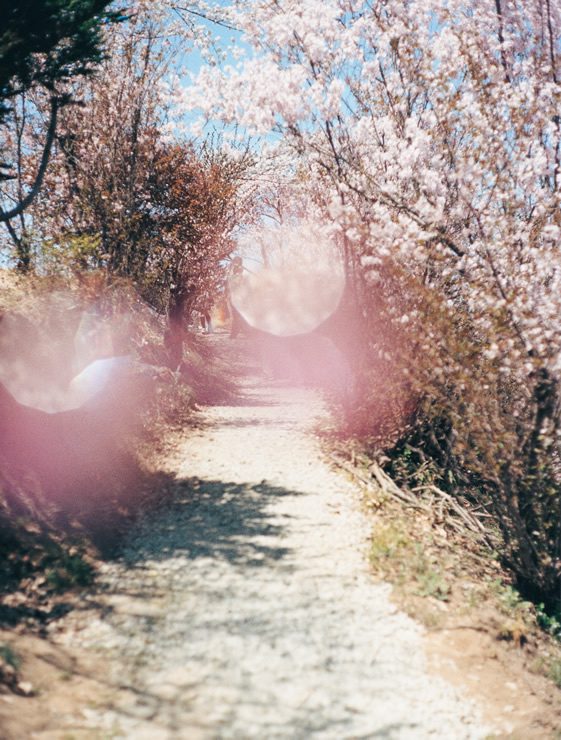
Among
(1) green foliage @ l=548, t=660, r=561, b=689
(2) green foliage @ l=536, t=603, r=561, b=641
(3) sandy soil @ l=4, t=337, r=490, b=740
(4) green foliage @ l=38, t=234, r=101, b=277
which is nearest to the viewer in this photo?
(3) sandy soil @ l=4, t=337, r=490, b=740

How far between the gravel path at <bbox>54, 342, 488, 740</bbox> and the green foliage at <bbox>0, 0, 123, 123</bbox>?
511cm

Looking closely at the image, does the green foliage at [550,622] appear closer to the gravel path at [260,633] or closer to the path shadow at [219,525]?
the gravel path at [260,633]

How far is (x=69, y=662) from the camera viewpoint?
418 centimetres

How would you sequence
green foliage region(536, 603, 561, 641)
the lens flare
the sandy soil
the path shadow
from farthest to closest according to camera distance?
the lens flare < the path shadow < green foliage region(536, 603, 561, 641) < the sandy soil

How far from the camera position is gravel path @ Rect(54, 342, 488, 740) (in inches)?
148

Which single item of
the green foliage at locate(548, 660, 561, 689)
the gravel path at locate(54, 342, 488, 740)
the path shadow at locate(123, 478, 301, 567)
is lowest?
the green foliage at locate(548, 660, 561, 689)

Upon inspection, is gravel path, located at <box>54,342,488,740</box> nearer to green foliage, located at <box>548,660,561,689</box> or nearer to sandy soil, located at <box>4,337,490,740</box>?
sandy soil, located at <box>4,337,490,740</box>

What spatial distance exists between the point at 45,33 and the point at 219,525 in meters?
5.65

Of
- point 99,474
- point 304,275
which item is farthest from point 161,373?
point 304,275

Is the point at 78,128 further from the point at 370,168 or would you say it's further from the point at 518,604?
the point at 518,604

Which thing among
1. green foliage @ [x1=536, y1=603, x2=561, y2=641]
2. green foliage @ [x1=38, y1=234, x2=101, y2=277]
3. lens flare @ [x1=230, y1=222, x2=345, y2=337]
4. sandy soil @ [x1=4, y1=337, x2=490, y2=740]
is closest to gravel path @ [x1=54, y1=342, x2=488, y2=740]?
sandy soil @ [x1=4, y1=337, x2=490, y2=740]

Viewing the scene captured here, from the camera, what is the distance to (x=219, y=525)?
6.58 metres

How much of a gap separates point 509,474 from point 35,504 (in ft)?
17.5

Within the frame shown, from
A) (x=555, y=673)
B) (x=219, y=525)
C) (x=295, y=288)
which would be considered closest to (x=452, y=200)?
(x=219, y=525)
